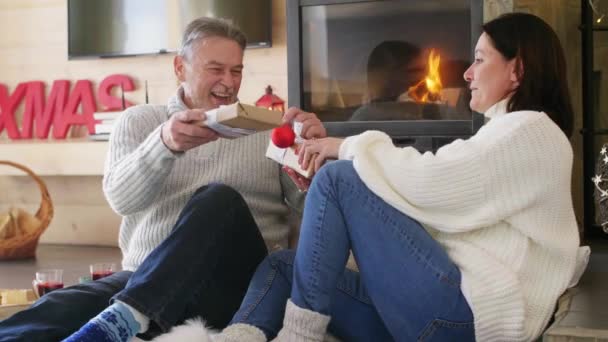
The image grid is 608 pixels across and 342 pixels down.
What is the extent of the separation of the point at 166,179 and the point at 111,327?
0.49 m

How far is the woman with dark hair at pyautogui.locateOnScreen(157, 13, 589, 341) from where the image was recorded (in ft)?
4.91

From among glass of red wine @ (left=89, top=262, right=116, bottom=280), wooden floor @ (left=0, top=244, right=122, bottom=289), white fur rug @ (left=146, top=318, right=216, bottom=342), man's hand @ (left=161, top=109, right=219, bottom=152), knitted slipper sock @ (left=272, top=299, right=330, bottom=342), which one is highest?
man's hand @ (left=161, top=109, right=219, bottom=152)

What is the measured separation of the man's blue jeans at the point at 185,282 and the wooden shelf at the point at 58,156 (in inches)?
83.1

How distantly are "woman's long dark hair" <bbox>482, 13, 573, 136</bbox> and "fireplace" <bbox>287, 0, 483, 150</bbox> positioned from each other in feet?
3.26

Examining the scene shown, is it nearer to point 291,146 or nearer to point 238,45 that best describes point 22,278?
point 238,45

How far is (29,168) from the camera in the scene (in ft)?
13.7

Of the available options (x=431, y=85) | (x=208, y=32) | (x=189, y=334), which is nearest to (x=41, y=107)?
(x=431, y=85)

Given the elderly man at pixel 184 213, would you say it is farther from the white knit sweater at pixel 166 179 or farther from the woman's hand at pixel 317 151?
the woman's hand at pixel 317 151

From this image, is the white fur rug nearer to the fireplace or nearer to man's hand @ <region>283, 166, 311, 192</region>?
man's hand @ <region>283, 166, 311, 192</region>

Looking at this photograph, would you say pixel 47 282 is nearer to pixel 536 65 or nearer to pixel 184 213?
pixel 184 213

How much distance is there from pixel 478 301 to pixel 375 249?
0.20m

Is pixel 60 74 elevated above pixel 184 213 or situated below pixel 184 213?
above

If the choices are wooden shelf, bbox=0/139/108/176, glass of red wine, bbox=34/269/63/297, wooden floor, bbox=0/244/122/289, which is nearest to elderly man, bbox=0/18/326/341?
glass of red wine, bbox=34/269/63/297

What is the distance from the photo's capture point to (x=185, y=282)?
180 cm
